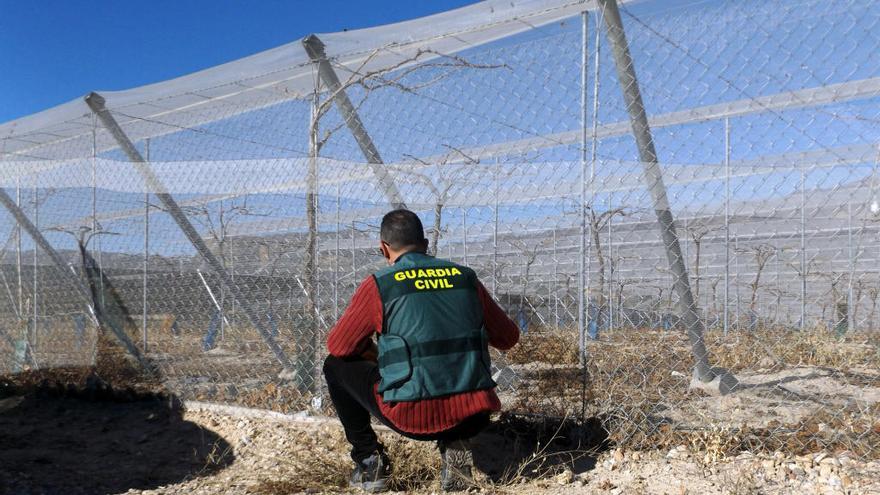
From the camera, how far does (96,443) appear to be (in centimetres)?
489

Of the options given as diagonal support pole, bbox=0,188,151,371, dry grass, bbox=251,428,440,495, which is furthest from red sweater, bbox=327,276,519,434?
diagonal support pole, bbox=0,188,151,371

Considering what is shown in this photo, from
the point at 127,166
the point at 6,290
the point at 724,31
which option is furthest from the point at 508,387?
the point at 6,290

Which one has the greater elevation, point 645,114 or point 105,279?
point 645,114

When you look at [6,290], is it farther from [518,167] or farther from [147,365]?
[518,167]

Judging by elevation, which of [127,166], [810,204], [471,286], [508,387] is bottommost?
[508,387]

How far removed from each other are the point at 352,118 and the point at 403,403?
2128 mm

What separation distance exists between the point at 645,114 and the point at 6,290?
6.97 metres

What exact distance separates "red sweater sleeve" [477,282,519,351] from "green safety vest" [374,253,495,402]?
105 millimetres

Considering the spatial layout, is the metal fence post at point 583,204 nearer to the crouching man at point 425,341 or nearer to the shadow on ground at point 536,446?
the shadow on ground at point 536,446

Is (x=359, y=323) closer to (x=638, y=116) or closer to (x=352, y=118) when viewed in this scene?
(x=638, y=116)

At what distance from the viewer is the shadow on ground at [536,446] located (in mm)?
3326

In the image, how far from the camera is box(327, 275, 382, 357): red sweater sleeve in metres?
2.85

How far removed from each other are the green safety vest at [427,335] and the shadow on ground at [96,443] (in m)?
1.76

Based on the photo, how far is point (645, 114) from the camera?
11.2ft
